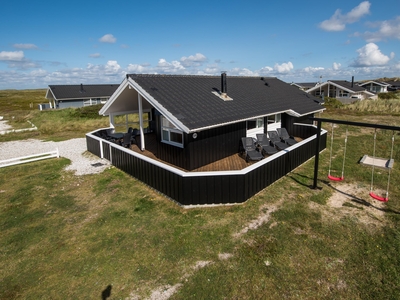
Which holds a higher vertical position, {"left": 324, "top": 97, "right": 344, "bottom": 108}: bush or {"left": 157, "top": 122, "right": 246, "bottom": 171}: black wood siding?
{"left": 324, "top": 97, "right": 344, "bottom": 108}: bush

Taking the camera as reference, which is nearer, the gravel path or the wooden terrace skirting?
the wooden terrace skirting

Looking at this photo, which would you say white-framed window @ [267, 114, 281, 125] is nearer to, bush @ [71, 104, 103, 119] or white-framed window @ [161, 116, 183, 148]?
white-framed window @ [161, 116, 183, 148]

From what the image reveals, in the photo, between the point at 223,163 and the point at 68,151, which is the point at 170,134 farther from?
the point at 68,151

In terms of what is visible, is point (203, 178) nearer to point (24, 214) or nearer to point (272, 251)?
point (272, 251)

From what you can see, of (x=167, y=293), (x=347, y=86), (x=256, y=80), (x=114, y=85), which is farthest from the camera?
(x=114, y=85)

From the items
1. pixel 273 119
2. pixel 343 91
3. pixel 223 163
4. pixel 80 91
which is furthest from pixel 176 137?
pixel 343 91

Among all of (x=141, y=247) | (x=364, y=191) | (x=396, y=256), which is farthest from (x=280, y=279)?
(x=364, y=191)

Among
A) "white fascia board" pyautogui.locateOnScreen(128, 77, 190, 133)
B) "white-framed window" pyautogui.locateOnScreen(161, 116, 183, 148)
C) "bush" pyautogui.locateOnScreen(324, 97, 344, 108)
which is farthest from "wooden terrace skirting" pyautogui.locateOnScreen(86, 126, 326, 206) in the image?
"bush" pyautogui.locateOnScreen(324, 97, 344, 108)
